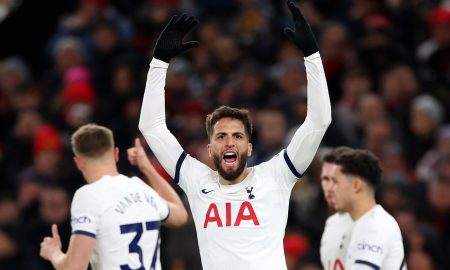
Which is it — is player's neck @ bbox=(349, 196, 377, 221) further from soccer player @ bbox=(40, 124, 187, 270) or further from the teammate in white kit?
soccer player @ bbox=(40, 124, 187, 270)

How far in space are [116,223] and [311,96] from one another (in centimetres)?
168

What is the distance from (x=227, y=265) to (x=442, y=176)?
175 inches

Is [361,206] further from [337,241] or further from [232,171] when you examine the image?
[232,171]

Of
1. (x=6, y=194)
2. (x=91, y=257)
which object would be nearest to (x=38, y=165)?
(x=6, y=194)

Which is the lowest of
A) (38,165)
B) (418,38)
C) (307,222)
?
(307,222)

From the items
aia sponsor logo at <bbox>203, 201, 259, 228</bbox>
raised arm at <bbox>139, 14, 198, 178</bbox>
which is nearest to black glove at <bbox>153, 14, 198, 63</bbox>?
raised arm at <bbox>139, 14, 198, 178</bbox>

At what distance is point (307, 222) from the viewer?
1155cm

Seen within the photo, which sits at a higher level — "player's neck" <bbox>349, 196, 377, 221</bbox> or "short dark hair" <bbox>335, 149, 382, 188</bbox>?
"short dark hair" <bbox>335, 149, 382, 188</bbox>

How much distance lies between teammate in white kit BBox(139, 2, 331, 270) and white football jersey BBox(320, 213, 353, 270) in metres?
1.18

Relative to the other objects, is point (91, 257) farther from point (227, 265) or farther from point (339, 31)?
point (339, 31)

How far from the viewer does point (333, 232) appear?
900 cm

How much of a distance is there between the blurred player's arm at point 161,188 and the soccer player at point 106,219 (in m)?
0.31

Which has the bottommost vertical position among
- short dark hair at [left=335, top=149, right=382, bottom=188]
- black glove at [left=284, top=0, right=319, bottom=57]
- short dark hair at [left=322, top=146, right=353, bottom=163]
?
short dark hair at [left=335, top=149, right=382, bottom=188]

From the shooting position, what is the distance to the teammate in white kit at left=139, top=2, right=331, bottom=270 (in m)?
7.49
